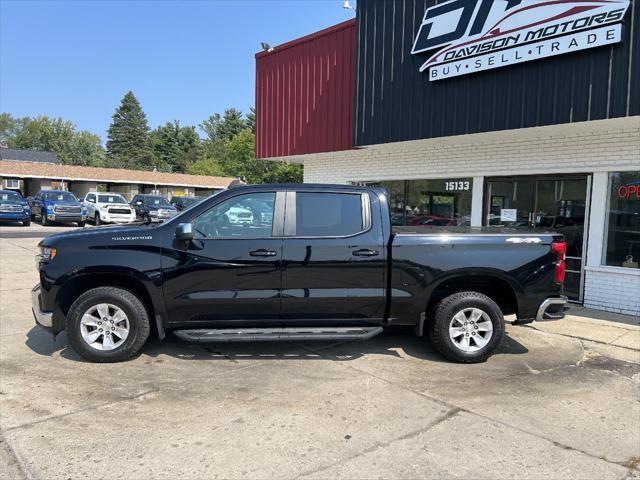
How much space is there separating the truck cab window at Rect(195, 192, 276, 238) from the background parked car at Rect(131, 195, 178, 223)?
23384 mm

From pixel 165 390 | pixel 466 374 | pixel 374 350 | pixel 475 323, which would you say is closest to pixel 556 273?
pixel 475 323

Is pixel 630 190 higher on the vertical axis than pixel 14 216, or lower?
higher

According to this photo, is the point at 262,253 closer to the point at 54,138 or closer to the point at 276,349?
the point at 276,349

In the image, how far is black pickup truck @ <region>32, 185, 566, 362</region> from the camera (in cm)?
498

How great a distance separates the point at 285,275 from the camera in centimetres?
505

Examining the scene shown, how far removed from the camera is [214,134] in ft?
346

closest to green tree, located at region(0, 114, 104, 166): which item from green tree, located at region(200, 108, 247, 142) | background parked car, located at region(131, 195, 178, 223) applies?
green tree, located at region(200, 108, 247, 142)

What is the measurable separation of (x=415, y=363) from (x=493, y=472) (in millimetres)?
2113

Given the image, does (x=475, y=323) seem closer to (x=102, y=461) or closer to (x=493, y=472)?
(x=493, y=472)

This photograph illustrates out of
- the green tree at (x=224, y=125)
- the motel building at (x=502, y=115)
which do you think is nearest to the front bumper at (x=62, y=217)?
the motel building at (x=502, y=115)

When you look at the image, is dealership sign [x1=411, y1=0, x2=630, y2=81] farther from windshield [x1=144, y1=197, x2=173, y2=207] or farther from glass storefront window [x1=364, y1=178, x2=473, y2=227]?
windshield [x1=144, y1=197, x2=173, y2=207]

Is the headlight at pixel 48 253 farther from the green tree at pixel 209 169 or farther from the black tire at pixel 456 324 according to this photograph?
the green tree at pixel 209 169

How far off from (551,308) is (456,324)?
106cm

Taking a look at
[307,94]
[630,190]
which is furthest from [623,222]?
[307,94]
